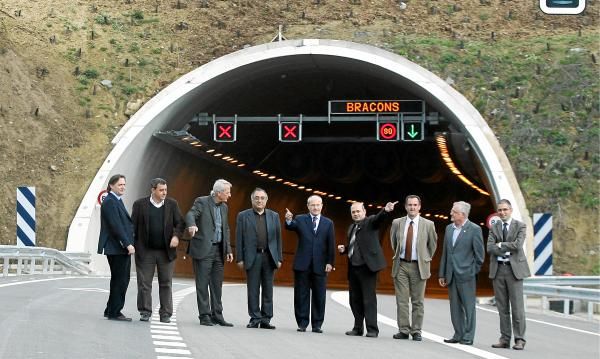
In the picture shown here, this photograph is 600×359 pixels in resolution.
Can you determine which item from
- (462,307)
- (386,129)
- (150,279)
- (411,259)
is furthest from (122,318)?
(386,129)

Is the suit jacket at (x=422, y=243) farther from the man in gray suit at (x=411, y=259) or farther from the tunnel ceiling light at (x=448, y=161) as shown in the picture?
the tunnel ceiling light at (x=448, y=161)

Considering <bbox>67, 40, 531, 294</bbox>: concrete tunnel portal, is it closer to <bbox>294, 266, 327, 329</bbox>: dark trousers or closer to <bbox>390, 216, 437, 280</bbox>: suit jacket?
<bbox>294, 266, 327, 329</bbox>: dark trousers

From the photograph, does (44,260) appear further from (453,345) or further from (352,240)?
(453,345)

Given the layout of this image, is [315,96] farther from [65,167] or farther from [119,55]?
[65,167]

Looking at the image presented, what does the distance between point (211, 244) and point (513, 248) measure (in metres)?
3.89

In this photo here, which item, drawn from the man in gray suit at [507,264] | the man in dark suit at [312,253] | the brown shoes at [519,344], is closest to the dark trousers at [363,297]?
the man in dark suit at [312,253]

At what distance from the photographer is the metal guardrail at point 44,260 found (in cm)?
3216

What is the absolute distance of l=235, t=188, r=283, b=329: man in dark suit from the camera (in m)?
18.1

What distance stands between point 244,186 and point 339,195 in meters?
10.5

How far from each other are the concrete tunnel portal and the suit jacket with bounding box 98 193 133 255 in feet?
65.6

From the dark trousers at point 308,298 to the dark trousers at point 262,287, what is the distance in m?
0.35

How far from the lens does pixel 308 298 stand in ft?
59.5

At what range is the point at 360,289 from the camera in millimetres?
17859

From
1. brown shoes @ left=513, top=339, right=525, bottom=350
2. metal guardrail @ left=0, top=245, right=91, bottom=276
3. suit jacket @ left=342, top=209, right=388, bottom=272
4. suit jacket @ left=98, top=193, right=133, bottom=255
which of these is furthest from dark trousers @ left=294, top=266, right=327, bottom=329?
metal guardrail @ left=0, top=245, right=91, bottom=276
